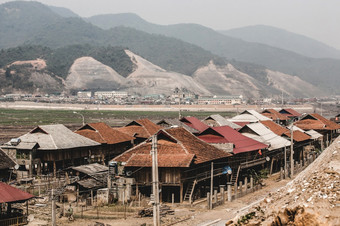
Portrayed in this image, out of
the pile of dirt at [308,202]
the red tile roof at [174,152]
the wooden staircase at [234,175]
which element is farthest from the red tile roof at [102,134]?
the pile of dirt at [308,202]

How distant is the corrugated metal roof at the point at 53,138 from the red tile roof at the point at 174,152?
9232mm

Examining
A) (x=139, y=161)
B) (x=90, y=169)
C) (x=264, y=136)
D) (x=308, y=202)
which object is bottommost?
(x=90, y=169)

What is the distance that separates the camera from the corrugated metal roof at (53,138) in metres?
43.7

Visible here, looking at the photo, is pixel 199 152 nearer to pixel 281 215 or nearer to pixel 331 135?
pixel 281 215

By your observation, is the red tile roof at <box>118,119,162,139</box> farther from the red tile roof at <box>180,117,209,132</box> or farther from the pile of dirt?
the pile of dirt

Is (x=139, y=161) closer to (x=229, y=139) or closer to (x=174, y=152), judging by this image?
(x=174, y=152)

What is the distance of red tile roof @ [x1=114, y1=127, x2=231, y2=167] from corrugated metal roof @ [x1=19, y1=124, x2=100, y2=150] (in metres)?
9.23

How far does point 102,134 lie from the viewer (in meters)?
51.4

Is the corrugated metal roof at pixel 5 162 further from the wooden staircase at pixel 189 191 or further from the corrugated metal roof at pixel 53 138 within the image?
the wooden staircase at pixel 189 191

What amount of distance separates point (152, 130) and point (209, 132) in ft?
44.2

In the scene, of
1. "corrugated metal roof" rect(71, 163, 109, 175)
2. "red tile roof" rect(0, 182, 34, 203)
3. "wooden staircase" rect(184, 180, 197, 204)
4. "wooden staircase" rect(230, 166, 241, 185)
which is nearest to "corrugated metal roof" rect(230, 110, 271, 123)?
"wooden staircase" rect(230, 166, 241, 185)

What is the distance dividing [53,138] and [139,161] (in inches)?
502

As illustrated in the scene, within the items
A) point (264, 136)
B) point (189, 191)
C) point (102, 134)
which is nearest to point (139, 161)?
point (189, 191)

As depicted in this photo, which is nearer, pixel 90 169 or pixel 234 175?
pixel 90 169
